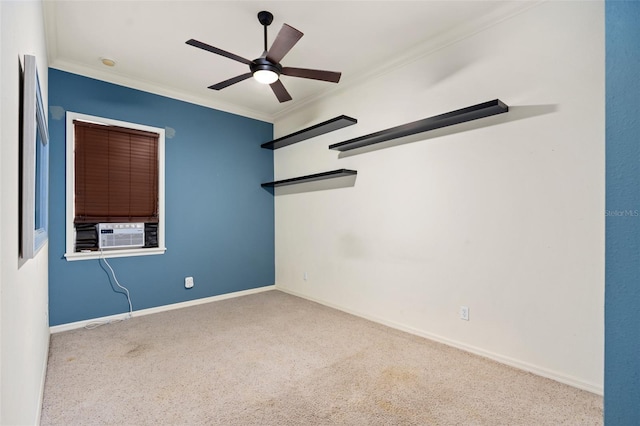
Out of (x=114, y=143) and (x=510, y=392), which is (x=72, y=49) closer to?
(x=114, y=143)

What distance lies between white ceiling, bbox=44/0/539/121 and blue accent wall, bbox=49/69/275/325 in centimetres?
32

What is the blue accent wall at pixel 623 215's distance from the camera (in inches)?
29.6

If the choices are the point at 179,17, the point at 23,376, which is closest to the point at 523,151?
the point at 179,17

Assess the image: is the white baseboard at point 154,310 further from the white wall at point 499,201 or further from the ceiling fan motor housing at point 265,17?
the ceiling fan motor housing at point 265,17

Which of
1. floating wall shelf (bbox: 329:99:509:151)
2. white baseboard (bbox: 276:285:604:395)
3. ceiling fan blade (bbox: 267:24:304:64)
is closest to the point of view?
ceiling fan blade (bbox: 267:24:304:64)

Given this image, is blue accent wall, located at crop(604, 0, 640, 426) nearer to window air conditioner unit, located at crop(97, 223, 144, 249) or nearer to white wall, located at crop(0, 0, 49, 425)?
white wall, located at crop(0, 0, 49, 425)

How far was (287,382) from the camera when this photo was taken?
7.39ft

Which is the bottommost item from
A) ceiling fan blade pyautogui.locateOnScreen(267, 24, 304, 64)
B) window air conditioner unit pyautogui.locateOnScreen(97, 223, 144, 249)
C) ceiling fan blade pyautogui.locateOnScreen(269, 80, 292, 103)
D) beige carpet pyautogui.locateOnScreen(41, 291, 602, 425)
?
beige carpet pyautogui.locateOnScreen(41, 291, 602, 425)

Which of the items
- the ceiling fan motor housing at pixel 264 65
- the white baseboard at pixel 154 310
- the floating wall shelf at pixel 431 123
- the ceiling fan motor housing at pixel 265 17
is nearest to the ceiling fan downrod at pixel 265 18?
the ceiling fan motor housing at pixel 265 17

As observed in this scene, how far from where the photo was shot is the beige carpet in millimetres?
1879

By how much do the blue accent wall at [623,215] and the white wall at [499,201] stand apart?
1.68m

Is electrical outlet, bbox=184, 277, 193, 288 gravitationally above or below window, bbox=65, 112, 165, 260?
below

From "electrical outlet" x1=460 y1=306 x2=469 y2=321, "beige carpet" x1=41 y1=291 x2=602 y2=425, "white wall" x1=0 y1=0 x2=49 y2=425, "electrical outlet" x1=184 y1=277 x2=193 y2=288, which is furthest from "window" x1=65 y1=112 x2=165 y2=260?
"electrical outlet" x1=460 y1=306 x2=469 y2=321

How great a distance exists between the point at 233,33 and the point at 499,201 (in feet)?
8.92
